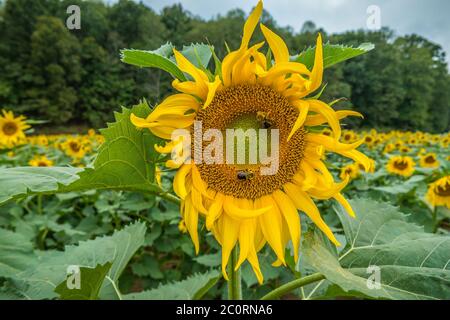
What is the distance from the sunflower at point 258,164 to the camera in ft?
2.84

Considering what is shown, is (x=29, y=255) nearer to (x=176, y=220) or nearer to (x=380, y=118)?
(x=176, y=220)

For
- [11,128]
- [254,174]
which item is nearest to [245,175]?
[254,174]

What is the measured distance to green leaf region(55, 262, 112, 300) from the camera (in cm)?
103

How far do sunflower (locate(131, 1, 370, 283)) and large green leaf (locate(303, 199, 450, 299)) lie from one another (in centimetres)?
9

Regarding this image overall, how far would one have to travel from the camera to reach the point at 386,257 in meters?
1.02

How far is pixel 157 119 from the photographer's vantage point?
899mm

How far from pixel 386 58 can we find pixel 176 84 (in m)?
37.1

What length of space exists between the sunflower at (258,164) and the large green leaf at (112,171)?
0.06 m

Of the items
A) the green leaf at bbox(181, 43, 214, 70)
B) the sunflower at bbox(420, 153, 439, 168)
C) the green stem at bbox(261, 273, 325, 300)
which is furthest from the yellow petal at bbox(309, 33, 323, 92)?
the sunflower at bbox(420, 153, 439, 168)

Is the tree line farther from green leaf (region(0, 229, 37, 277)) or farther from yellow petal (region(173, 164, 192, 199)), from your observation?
→ yellow petal (region(173, 164, 192, 199))

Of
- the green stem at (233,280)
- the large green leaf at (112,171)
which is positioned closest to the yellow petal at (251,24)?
the large green leaf at (112,171)

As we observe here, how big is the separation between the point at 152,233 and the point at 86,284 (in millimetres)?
2056

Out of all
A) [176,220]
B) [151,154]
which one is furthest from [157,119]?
[176,220]

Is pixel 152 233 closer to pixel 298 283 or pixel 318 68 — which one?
pixel 298 283
